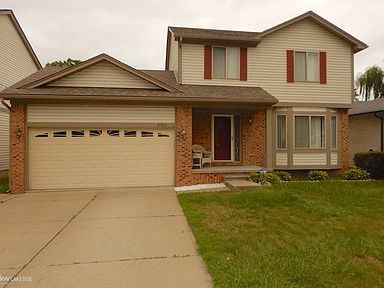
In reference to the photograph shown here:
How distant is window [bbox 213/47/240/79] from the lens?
12469mm

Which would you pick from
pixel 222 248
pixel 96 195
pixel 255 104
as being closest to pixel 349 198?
pixel 255 104

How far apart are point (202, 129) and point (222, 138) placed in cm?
106

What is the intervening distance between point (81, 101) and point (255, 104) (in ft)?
21.7

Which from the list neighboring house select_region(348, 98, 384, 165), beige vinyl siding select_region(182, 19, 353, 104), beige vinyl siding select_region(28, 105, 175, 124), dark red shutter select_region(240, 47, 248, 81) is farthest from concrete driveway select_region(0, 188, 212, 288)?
neighboring house select_region(348, 98, 384, 165)

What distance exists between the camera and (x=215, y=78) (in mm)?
12359

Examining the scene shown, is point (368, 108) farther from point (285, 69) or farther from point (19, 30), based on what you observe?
point (19, 30)

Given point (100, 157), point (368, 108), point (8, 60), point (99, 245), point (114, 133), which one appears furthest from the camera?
point (368, 108)

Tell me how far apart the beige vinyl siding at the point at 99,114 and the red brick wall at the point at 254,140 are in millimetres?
3819

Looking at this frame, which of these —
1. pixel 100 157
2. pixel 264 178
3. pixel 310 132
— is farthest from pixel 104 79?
pixel 310 132

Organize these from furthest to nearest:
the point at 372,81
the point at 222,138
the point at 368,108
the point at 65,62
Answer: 1. the point at 65,62
2. the point at 372,81
3. the point at 368,108
4. the point at 222,138

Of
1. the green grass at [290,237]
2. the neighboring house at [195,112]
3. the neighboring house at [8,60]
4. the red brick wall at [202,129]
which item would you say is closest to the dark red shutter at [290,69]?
the neighboring house at [195,112]

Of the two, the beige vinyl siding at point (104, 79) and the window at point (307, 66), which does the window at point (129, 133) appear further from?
the window at point (307, 66)

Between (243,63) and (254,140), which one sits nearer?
(254,140)

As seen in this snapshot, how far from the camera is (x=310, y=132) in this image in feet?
41.4
